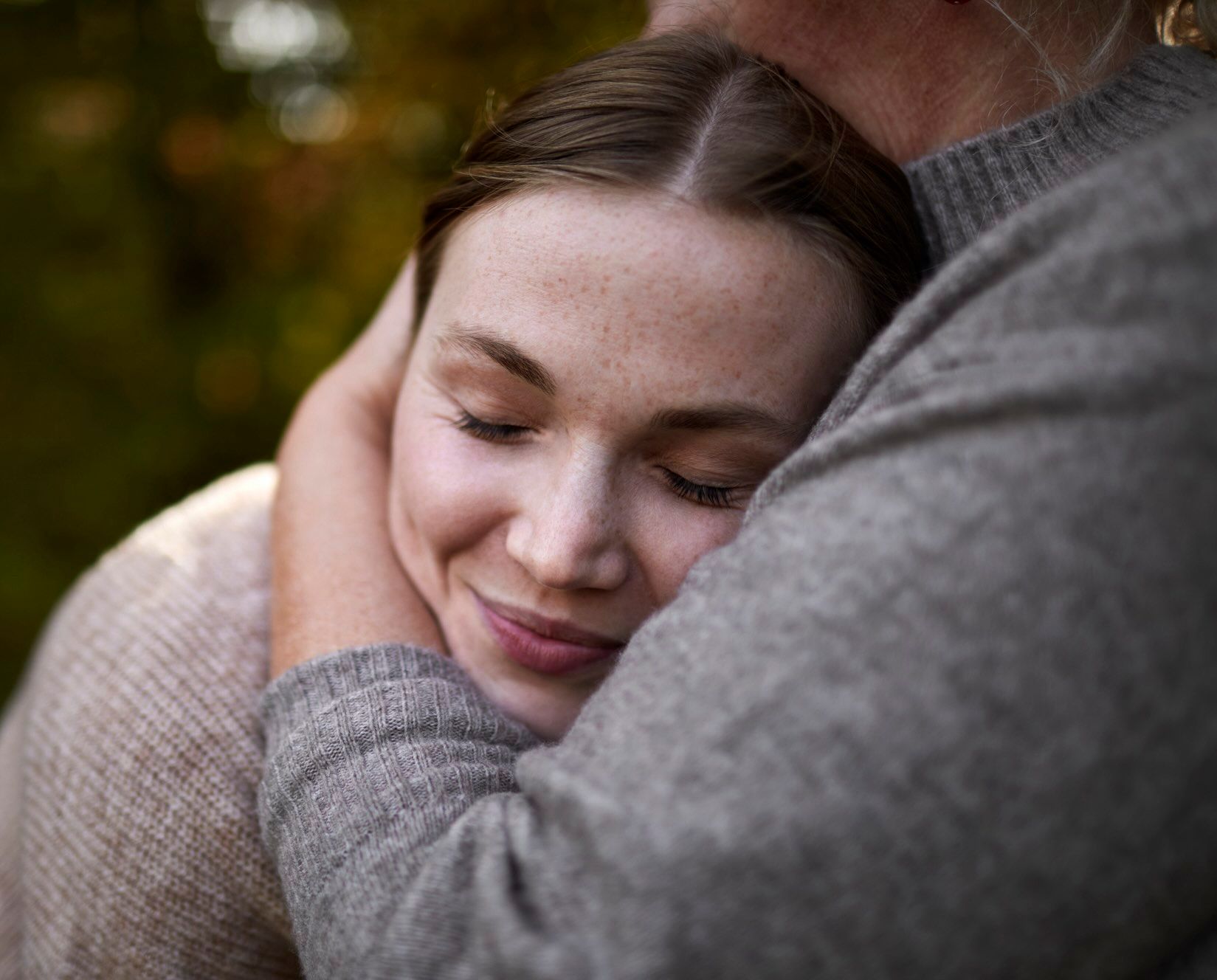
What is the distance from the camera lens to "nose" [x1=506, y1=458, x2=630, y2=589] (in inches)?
54.7

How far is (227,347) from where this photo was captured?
12.2 feet

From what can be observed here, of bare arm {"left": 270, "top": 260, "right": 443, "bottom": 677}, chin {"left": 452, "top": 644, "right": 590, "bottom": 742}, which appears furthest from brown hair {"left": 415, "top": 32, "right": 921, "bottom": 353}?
chin {"left": 452, "top": 644, "right": 590, "bottom": 742}

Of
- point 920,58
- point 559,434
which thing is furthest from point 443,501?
point 920,58

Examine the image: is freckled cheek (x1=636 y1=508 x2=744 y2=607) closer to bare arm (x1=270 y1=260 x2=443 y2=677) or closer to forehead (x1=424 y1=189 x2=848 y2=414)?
forehead (x1=424 y1=189 x2=848 y2=414)

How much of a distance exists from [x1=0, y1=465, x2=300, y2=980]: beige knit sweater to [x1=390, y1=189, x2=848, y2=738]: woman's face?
0.39 metres

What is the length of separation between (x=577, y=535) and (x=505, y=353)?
0.30 metres

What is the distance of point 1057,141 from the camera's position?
1.46 m

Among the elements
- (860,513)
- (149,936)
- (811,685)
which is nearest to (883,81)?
(860,513)

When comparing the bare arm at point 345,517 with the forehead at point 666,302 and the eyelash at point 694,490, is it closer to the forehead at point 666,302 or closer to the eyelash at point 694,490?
the eyelash at point 694,490

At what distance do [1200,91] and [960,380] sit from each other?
2.42ft

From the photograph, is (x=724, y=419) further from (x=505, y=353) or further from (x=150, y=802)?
(x=150, y=802)

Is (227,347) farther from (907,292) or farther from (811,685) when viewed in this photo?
(811,685)

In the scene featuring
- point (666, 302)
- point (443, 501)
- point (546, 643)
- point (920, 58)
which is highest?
point (920, 58)

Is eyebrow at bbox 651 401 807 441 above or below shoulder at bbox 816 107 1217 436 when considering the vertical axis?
below
